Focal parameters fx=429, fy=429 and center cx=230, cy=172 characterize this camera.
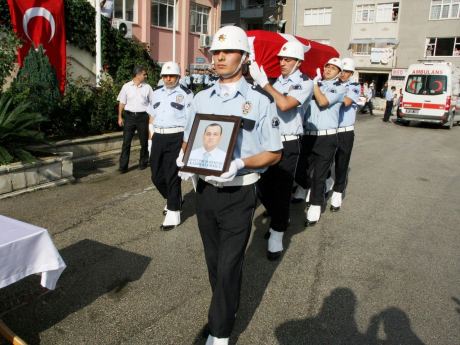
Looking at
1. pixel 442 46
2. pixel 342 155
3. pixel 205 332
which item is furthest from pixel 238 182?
pixel 442 46

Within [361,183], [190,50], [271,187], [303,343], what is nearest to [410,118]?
[190,50]

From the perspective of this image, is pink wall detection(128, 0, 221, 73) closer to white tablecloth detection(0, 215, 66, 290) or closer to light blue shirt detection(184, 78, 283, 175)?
light blue shirt detection(184, 78, 283, 175)

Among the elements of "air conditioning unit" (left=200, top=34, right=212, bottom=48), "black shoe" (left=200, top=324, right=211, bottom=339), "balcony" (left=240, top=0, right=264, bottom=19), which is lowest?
"black shoe" (left=200, top=324, right=211, bottom=339)

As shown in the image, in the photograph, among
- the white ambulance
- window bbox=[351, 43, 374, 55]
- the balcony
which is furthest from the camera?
the balcony

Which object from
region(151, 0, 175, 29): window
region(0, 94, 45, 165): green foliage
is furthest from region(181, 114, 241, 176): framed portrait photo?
region(151, 0, 175, 29): window

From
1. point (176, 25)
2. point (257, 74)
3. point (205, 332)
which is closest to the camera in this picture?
point (205, 332)

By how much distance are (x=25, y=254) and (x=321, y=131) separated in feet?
12.7

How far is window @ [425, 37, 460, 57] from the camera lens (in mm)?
36031

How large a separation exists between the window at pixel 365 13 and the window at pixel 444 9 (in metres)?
4.97

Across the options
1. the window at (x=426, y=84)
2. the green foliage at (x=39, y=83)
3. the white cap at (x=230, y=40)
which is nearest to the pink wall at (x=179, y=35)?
the window at (x=426, y=84)

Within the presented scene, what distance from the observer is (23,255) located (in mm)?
2492

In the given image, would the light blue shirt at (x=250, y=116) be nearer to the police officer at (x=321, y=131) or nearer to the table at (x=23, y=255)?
the table at (x=23, y=255)

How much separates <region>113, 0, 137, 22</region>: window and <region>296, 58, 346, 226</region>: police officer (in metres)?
16.2

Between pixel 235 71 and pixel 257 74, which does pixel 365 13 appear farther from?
pixel 235 71
